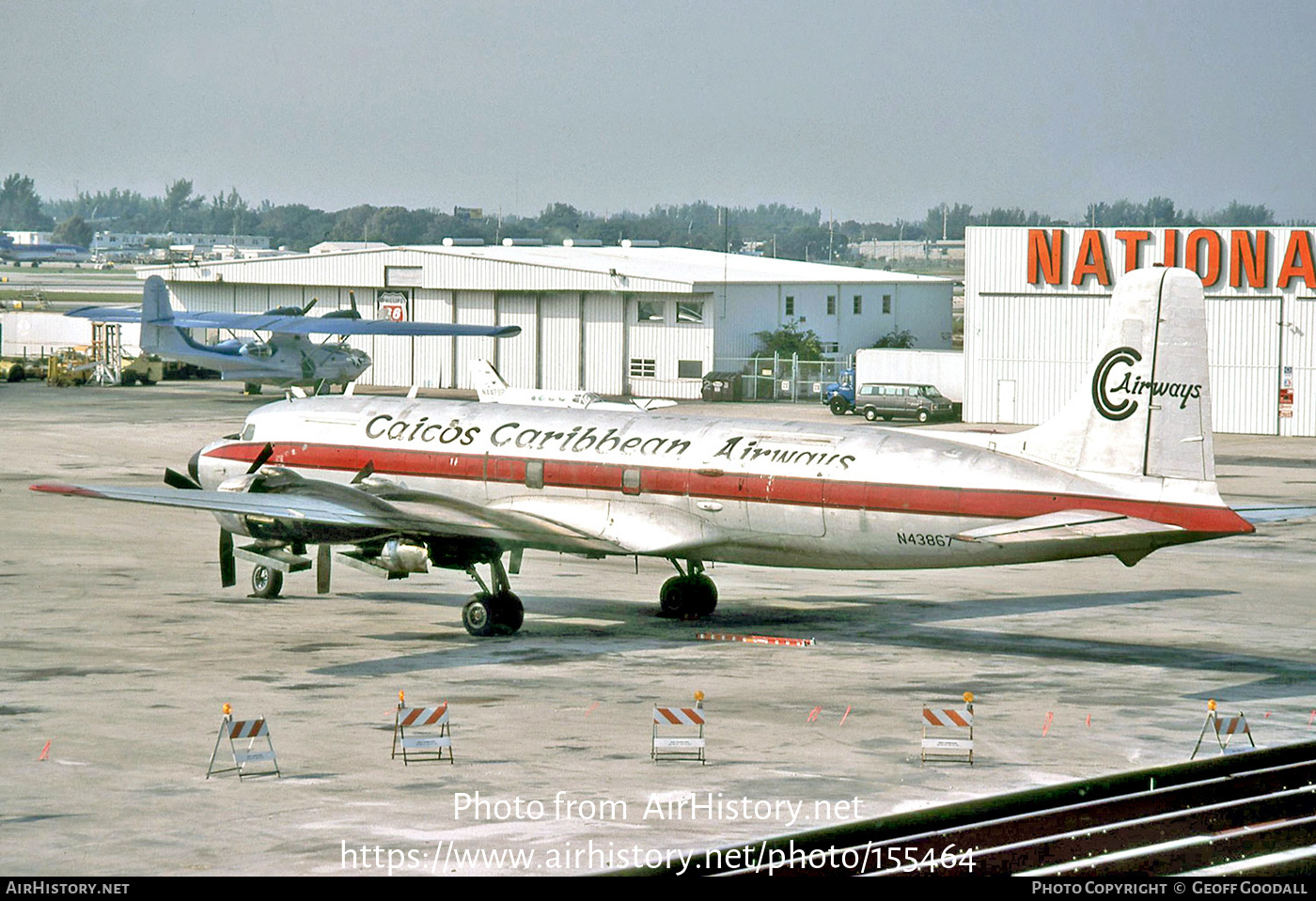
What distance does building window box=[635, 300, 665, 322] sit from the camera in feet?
307

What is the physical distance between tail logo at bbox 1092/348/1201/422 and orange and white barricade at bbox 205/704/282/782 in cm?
1523

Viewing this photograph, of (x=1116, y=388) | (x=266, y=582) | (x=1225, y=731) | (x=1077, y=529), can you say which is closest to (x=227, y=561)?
(x=266, y=582)

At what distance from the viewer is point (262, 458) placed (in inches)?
Result: 1309

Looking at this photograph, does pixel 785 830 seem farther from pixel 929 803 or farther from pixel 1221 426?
pixel 1221 426

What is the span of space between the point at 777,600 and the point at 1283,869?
20.0 metres

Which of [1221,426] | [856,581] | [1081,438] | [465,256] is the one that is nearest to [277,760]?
[1081,438]

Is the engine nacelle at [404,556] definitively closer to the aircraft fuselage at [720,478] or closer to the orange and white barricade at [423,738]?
the aircraft fuselage at [720,478]

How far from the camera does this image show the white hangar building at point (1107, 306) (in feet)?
236

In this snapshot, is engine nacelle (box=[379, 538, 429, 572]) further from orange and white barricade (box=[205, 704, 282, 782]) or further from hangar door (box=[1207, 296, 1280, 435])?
hangar door (box=[1207, 296, 1280, 435])

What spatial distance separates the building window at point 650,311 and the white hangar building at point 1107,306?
815 inches

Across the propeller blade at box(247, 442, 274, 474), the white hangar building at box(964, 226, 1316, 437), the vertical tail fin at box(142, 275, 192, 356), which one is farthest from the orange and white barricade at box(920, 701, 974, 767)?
the vertical tail fin at box(142, 275, 192, 356)

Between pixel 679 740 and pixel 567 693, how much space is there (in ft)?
14.7

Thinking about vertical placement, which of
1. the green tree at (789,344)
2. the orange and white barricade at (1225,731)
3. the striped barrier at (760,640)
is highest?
the green tree at (789,344)

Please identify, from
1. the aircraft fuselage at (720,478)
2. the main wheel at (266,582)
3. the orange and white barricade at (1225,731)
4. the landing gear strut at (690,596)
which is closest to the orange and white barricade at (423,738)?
the aircraft fuselage at (720,478)
